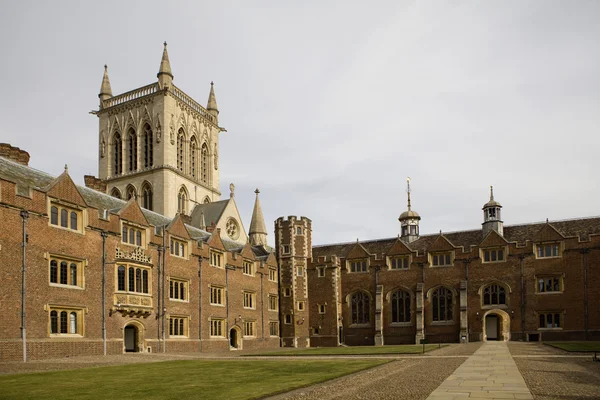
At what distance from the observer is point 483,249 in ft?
177

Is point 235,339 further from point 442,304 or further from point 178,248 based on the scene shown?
point 442,304

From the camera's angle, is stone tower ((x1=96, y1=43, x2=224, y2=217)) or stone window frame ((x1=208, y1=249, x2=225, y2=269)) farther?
stone tower ((x1=96, y1=43, x2=224, y2=217))

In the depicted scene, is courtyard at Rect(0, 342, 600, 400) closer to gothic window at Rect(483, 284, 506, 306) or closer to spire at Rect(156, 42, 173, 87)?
gothic window at Rect(483, 284, 506, 306)

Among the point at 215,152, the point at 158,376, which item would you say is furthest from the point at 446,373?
the point at 215,152

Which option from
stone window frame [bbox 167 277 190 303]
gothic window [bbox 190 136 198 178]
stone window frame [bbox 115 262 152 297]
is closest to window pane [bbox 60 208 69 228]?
stone window frame [bbox 115 262 152 297]

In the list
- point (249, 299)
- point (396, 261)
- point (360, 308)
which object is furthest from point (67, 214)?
point (396, 261)

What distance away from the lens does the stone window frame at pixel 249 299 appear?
51938 mm

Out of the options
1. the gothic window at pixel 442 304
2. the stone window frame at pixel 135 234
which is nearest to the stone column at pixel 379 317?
the gothic window at pixel 442 304

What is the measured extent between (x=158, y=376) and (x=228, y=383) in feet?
11.5

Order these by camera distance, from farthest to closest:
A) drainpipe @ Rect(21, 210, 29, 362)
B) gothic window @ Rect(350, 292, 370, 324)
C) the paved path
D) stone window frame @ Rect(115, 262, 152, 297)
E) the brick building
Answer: gothic window @ Rect(350, 292, 370, 324) < the brick building < stone window frame @ Rect(115, 262, 152, 297) < drainpipe @ Rect(21, 210, 29, 362) < the paved path

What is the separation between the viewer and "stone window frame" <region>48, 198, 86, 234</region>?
31.0 metres

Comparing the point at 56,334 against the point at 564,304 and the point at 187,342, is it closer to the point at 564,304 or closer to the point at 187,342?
the point at 187,342

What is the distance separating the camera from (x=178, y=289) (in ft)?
138

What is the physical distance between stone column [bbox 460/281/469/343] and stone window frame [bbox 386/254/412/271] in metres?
5.76
